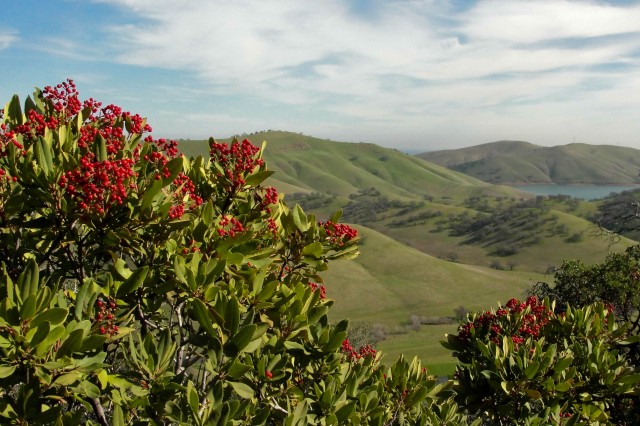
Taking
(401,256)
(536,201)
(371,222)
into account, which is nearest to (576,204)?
(536,201)

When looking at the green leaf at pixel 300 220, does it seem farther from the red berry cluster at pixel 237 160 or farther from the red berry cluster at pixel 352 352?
the red berry cluster at pixel 352 352

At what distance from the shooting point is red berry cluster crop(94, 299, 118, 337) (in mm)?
3936

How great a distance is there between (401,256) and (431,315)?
3348cm

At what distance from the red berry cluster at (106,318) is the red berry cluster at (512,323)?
20.8 ft

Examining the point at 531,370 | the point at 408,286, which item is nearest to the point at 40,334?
the point at 531,370

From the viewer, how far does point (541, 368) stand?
657 centimetres

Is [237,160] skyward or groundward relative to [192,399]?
skyward

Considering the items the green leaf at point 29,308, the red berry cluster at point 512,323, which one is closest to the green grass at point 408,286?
the red berry cluster at point 512,323

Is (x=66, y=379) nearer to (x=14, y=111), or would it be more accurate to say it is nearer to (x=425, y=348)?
(x=14, y=111)

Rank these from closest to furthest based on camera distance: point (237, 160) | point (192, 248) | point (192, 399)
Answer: point (192, 399) < point (192, 248) < point (237, 160)

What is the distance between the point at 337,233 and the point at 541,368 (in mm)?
3692

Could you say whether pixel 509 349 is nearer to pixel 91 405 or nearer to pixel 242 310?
pixel 242 310

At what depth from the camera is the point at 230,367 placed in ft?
13.0

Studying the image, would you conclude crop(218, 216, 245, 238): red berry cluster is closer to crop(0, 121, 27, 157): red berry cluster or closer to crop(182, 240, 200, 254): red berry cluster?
crop(182, 240, 200, 254): red berry cluster
